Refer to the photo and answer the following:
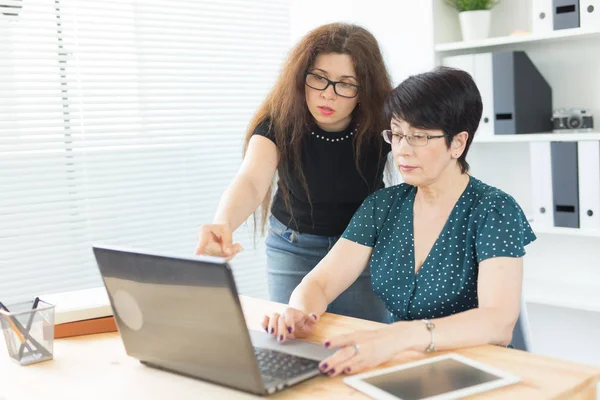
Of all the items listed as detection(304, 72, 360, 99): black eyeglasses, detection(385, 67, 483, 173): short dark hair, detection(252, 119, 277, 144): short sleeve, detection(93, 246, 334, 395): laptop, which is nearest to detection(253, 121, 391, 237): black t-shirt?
detection(252, 119, 277, 144): short sleeve

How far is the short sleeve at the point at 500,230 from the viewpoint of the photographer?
167 centimetres

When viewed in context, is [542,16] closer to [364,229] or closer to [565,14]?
[565,14]

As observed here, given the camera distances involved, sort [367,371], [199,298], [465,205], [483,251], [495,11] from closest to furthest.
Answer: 1. [199,298]
2. [367,371]
3. [483,251]
4. [465,205]
5. [495,11]

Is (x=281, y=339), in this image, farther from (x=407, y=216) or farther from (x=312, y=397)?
(x=407, y=216)

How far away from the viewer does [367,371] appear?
4.44 feet

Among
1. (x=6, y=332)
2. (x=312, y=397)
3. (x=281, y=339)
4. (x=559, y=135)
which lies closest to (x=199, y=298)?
(x=312, y=397)

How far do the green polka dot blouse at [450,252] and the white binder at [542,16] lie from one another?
1.22 metres

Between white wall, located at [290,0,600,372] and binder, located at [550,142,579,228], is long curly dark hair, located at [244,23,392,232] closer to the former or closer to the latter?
binder, located at [550,142,579,228]

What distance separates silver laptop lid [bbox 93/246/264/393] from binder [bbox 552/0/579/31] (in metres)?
2.06

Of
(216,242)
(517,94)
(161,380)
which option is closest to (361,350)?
(161,380)

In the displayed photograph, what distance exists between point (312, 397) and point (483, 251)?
63 cm

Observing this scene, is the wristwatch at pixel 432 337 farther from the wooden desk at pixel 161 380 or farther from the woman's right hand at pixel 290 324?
the woman's right hand at pixel 290 324

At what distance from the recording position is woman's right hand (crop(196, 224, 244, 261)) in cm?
169

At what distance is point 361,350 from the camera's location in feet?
4.46
